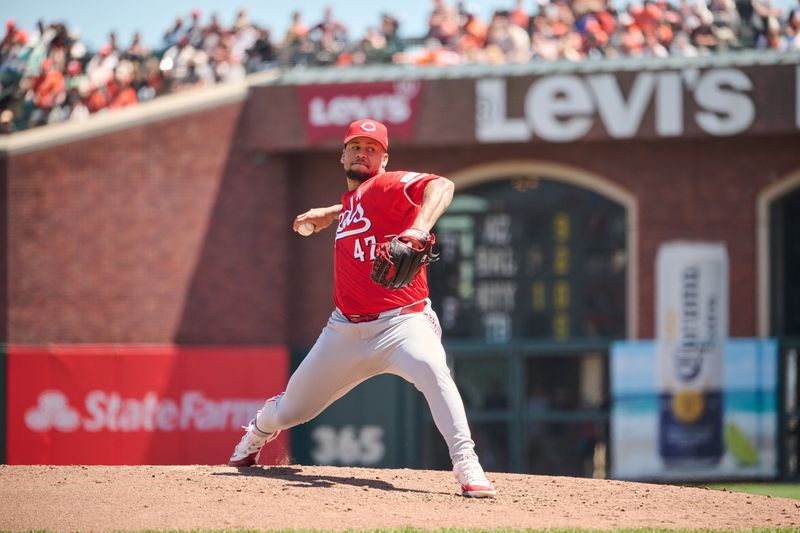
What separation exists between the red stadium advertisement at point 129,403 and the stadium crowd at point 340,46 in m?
3.82

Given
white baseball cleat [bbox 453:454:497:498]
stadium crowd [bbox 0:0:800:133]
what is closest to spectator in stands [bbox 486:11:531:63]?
stadium crowd [bbox 0:0:800:133]

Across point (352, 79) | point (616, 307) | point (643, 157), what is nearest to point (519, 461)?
point (616, 307)

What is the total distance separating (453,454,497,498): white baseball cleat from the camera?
7.38 meters

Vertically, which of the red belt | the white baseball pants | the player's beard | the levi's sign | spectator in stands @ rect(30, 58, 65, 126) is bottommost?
the white baseball pants

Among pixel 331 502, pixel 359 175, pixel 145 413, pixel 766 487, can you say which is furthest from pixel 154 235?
pixel 331 502

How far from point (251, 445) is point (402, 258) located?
2.09 m

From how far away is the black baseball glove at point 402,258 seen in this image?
6934 millimetres

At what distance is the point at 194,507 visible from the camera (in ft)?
23.7

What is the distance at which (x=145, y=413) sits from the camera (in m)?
18.3

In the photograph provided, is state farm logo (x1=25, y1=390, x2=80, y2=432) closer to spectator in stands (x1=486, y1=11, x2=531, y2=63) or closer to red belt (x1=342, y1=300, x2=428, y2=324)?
spectator in stands (x1=486, y1=11, x2=531, y2=63)

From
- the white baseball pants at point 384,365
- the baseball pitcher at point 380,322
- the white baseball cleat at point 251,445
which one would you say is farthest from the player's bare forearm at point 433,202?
the white baseball cleat at point 251,445

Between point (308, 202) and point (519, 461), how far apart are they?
4.96m

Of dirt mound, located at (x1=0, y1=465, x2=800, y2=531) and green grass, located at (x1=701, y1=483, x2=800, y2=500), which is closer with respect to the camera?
dirt mound, located at (x1=0, y1=465, x2=800, y2=531)

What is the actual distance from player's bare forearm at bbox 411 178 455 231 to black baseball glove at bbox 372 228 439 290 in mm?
89
